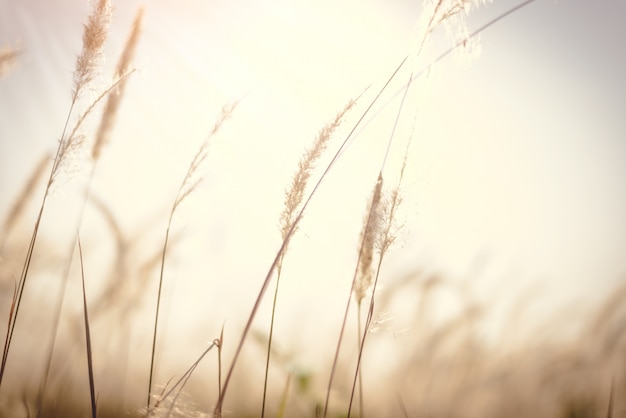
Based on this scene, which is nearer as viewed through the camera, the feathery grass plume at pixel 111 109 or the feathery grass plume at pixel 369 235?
the feathery grass plume at pixel 369 235

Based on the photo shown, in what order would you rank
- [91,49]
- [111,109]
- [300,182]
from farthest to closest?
[111,109], [91,49], [300,182]

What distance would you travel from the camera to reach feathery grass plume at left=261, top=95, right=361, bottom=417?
1.80 m

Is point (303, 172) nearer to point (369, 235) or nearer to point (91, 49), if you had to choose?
point (369, 235)

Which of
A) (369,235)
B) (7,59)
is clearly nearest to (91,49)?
(7,59)

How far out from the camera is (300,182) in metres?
1.82

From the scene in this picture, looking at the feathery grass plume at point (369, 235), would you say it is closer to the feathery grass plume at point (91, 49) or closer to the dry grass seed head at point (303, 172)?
the dry grass seed head at point (303, 172)

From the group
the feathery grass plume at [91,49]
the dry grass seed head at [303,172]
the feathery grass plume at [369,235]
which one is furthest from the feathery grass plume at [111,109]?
the feathery grass plume at [369,235]

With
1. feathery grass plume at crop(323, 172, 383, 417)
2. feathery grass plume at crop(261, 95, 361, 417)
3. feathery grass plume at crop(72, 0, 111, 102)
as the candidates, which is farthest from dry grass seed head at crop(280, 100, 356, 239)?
feathery grass plume at crop(72, 0, 111, 102)

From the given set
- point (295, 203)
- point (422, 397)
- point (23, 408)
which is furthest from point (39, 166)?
point (422, 397)

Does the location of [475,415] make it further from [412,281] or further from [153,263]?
[153,263]

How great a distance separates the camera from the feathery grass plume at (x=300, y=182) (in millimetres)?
1798

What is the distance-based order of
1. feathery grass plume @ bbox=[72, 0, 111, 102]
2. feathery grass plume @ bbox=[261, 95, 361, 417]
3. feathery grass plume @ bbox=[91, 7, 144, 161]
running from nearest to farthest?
feathery grass plume @ bbox=[261, 95, 361, 417] < feathery grass plume @ bbox=[72, 0, 111, 102] < feathery grass plume @ bbox=[91, 7, 144, 161]

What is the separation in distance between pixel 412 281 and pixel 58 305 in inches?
90.1

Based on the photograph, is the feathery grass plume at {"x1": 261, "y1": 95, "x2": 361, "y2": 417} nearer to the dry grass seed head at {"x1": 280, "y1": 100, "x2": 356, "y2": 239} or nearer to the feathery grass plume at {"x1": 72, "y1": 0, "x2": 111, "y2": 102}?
the dry grass seed head at {"x1": 280, "y1": 100, "x2": 356, "y2": 239}
